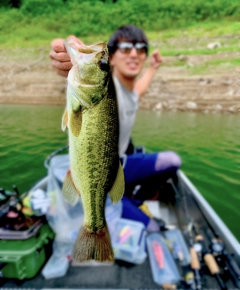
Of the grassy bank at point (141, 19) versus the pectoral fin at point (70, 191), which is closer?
the pectoral fin at point (70, 191)

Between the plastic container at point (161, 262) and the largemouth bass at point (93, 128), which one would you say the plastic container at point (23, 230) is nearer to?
the plastic container at point (161, 262)

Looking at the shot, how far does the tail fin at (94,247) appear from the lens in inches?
37.5

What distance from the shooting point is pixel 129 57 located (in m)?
3.03

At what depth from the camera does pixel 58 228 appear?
281 centimetres

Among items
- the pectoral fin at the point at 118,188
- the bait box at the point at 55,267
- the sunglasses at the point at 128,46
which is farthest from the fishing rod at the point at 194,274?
the sunglasses at the point at 128,46

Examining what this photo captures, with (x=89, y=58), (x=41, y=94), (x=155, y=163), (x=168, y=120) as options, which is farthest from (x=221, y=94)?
(x=89, y=58)

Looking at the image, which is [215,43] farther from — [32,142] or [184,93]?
[32,142]

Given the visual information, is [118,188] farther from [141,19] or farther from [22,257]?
[141,19]

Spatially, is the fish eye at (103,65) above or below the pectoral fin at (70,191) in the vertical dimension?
above

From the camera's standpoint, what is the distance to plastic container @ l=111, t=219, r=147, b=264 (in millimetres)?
2502

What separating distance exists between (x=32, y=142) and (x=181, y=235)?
5.20 metres

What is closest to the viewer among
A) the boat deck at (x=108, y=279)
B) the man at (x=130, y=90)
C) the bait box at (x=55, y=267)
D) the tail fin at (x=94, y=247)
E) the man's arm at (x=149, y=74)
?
the tail fin at (x=94, y=247)

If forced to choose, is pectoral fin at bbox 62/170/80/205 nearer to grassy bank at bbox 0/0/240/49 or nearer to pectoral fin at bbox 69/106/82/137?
pectoral fin at bbox 69/106/82/137

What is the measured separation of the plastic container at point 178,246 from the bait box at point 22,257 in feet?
4.76
